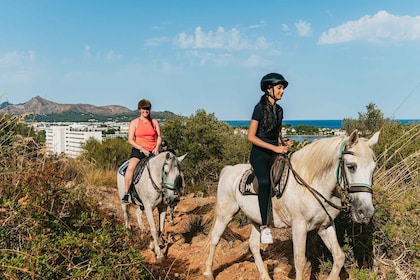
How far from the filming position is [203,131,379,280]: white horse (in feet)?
12.2

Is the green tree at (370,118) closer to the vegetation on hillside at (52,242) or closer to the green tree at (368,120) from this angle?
the green tree at (368,120)

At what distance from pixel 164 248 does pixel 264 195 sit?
3.46 metres

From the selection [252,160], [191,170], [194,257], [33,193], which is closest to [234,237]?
[194,257]

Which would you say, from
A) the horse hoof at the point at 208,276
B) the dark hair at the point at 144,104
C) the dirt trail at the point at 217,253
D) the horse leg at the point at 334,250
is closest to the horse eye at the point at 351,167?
the horse leg at the point at 334,250

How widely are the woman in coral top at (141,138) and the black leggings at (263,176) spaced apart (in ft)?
10.3

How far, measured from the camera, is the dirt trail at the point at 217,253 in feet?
18.6

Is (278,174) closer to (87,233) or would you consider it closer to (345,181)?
(345,181)

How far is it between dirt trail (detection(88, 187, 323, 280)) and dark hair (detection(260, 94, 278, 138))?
2030mm

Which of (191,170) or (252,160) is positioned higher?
(252,160)

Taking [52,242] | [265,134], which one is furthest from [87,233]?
[265,134]

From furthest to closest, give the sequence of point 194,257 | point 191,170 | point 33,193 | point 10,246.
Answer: point 191,170
point 194,257
point 33,193
point 10,246

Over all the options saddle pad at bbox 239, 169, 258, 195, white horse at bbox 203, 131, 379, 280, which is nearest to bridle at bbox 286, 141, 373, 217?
white horse at bbox 203, 131, 379, 280

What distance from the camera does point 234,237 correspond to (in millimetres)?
7402

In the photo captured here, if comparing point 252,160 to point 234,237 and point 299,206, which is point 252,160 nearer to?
point 299,206
